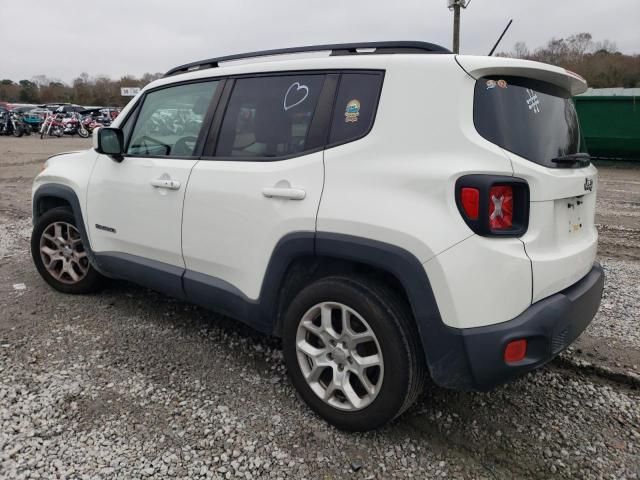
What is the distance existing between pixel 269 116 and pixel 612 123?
14002 millimetres

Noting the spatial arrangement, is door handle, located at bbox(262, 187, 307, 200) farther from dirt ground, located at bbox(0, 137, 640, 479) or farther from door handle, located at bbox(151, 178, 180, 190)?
dirt ground, located at bbox(0, 137, 640, 479)

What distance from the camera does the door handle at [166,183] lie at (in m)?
3.08

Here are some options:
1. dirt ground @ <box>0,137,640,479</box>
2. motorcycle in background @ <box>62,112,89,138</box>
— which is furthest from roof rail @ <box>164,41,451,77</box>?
motorcycle in background @ <box>62,112,89,138</box>

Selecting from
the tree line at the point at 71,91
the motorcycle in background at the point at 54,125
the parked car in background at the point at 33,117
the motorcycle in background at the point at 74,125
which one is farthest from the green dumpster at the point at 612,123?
the tree line at the point at 71,91

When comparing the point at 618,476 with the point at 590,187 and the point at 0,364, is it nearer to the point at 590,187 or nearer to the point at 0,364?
the point at 590,187

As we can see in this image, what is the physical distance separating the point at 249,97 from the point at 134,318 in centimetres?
194

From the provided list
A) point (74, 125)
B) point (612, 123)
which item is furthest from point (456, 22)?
point (74, 125)

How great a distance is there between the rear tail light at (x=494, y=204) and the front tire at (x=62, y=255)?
125 inches

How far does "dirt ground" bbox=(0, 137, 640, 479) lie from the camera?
2.31 metres

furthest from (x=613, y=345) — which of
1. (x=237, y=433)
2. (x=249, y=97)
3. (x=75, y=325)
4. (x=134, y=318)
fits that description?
(x=75, y=325)

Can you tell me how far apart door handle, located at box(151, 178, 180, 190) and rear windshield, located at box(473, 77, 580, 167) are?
180cm

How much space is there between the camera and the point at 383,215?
2223 mm

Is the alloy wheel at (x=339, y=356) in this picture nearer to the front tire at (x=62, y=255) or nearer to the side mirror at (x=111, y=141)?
the side mirror at (x=111, y=141)

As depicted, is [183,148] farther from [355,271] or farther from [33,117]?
[33,117]
